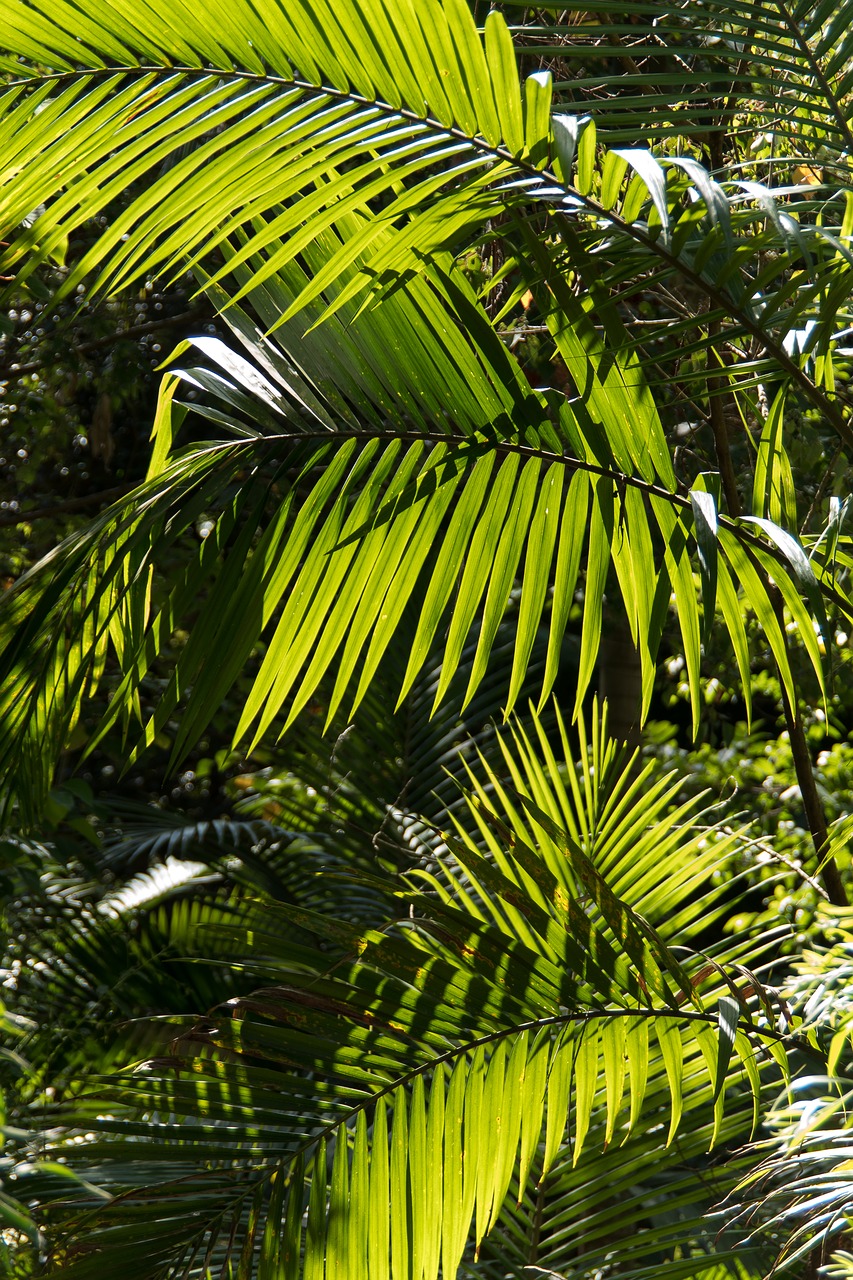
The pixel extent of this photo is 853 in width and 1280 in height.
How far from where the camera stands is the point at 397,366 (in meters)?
1.23

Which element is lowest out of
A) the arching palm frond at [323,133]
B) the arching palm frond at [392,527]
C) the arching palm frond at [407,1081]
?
A: the arching palm frond at [407,1081]

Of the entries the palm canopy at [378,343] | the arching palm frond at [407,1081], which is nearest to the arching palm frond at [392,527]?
the palm canopy at [378,343]

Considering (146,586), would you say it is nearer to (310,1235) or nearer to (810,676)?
(310,1235)

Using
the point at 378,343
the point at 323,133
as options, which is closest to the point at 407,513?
the point at 378,343

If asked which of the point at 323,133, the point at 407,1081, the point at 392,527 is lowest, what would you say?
the point at 407,1081

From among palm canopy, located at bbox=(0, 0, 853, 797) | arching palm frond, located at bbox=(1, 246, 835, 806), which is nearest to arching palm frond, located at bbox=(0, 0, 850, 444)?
palm canopy, located at bbox=(0, 0, 853, 797)

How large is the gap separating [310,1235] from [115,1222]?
8.5 inches

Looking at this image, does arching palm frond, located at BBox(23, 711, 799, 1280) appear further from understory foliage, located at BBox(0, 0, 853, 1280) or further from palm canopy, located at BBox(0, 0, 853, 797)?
palm canopy, located at BBox(0, 0, 853, 797)

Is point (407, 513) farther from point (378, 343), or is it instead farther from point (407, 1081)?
point (407, 1081)

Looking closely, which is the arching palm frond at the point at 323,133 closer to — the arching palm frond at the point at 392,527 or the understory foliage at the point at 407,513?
the understory foliage at the point at 407,513

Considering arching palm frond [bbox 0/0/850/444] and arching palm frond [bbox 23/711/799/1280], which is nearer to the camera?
arching palm frond [bbox 0/0/850/444]

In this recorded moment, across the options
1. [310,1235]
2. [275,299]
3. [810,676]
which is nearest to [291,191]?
[275,299]

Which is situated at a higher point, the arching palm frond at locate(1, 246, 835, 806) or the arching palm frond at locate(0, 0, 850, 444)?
the arching palm frond at locate(0, 0, 850, 444)

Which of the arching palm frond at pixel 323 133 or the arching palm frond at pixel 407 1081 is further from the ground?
the arching palm frond at pixel 323 133
